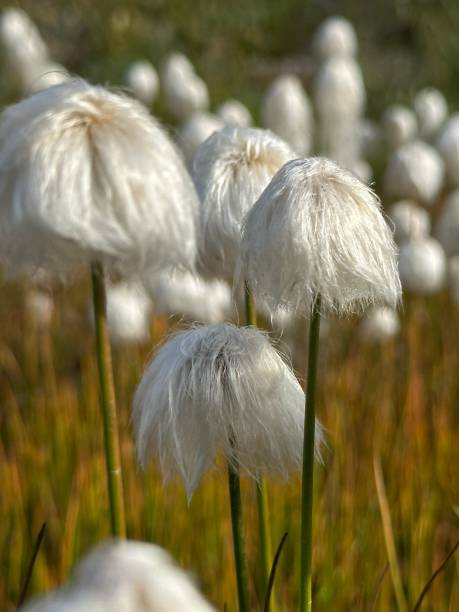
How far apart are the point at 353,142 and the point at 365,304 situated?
137 inches

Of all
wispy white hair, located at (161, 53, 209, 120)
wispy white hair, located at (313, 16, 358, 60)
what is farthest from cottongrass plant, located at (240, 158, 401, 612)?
wispy white hair, located at (313, 16, 358, 60)

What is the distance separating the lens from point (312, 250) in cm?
75

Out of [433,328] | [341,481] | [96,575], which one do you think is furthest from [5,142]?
[433,328]

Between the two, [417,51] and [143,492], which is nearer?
[143,492]

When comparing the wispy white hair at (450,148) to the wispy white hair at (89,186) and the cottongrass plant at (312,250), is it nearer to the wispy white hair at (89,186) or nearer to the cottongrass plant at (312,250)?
the wispy white hair at (89,186)

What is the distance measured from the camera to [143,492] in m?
1.85

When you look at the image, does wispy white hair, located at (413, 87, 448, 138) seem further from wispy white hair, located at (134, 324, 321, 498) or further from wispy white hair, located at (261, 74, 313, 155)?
wispy white hair, located at (134, 324, 321, 498)

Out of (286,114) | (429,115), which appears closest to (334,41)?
(429,115)

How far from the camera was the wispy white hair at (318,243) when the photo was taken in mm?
754

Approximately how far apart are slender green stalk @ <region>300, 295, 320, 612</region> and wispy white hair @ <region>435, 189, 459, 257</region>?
2.22 m

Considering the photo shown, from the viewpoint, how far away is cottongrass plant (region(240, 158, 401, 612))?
0.75m

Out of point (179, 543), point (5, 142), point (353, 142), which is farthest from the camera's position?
point (353, 142)

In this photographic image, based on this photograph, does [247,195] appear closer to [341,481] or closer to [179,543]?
[179,543]

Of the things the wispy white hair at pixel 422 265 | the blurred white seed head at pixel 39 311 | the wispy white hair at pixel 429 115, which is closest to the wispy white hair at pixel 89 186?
the wispy white hair at pixel 422 265
